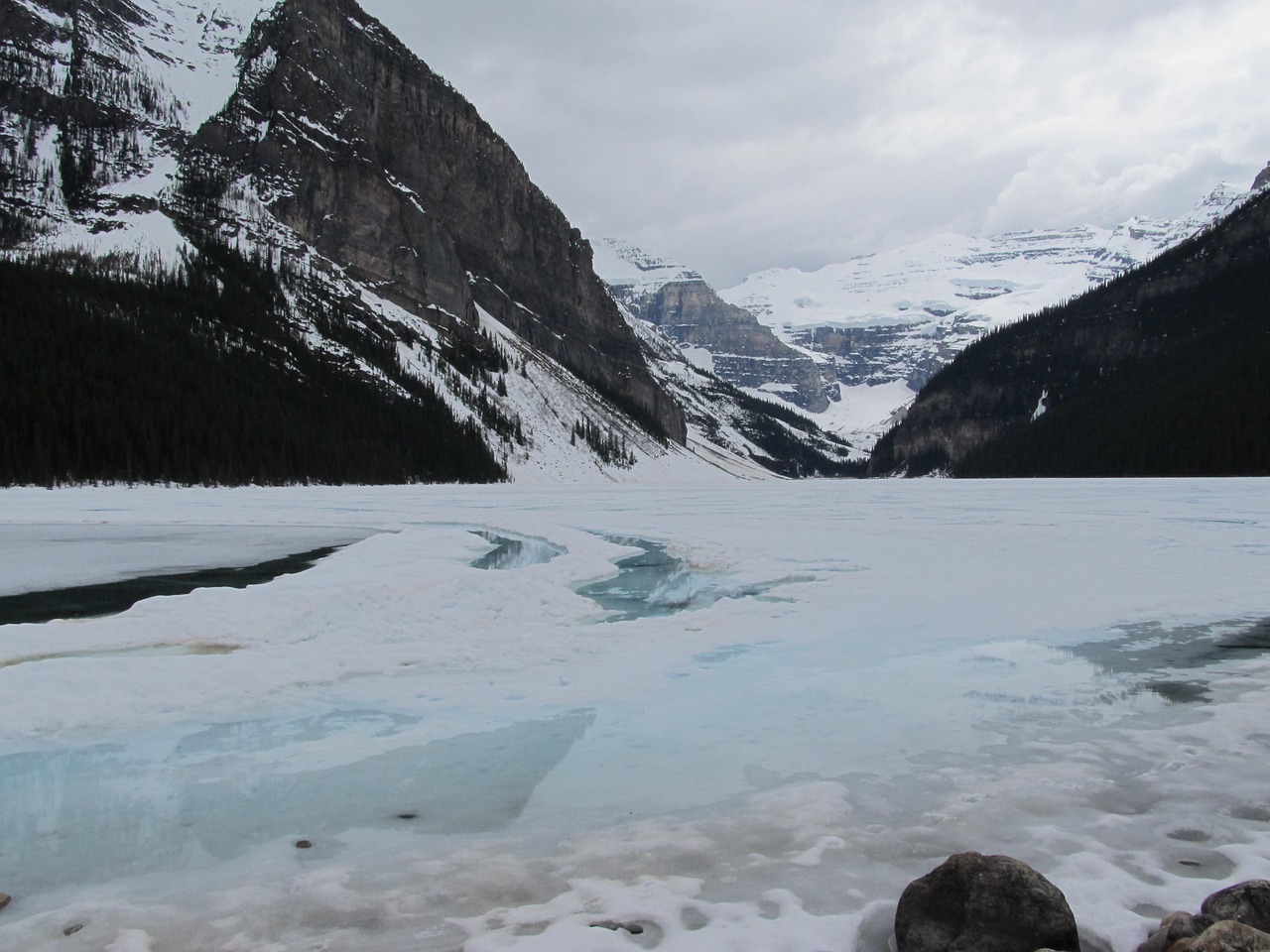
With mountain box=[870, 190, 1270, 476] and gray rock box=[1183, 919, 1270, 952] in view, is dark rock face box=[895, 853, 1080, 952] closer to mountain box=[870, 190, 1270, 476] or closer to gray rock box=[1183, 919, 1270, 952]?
gray rock box=[1183, 919, 1270, 952]

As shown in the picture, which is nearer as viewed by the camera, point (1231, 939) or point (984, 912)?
point (1231, 939)

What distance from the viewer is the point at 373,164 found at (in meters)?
152

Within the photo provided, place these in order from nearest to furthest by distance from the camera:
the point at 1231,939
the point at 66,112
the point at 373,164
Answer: the point at 1231,939 → the point at 66,112 → the point at 373,164

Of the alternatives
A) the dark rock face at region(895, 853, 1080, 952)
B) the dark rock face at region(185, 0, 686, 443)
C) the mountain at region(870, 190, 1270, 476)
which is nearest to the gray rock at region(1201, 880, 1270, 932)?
the dark rock face at region(895, 853, 1080, 952)

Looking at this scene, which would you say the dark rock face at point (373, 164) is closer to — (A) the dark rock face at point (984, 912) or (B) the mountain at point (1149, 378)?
(B) the mountain at point (1149, 378)

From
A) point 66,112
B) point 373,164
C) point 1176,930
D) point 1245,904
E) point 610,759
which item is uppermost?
point 66,112

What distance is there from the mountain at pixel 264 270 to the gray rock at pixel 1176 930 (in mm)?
80969

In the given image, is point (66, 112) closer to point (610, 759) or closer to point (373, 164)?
point (373, 164)

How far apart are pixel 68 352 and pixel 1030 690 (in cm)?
9368

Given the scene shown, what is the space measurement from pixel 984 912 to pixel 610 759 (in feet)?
11.5

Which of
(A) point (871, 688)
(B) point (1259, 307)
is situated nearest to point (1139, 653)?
(A) point (871, 688)

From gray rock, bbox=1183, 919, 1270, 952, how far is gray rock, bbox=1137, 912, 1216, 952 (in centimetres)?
45


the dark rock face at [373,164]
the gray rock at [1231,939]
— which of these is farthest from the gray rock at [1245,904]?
the dark rock face at [373,164]

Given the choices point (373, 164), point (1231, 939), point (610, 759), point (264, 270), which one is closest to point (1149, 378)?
point (373, 164)
